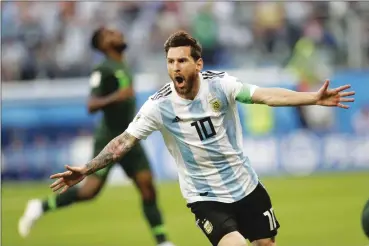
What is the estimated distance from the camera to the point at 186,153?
697cm

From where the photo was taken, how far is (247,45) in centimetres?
1995

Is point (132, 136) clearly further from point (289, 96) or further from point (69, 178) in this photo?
point (289, 96)

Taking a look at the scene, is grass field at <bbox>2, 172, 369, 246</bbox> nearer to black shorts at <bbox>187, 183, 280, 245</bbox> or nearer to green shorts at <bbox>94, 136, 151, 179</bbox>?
green shorts at <bbox>94, 136, 151, 179</bbox>

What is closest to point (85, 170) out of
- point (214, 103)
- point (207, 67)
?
point (214, 103)

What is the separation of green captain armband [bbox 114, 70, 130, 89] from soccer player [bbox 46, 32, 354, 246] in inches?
132

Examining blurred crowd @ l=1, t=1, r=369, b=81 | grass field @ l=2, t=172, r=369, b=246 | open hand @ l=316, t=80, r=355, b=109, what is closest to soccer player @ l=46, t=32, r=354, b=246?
open hand @ l=316, t=80, r=355, b=109

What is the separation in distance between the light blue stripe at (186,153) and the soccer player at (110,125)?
292cm

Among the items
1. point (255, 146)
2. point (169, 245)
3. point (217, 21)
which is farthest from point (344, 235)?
point (217, 21)

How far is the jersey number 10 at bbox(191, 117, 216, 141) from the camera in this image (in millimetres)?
6859

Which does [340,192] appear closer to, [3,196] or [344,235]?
[344,235]

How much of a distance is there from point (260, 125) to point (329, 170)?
5.43ft

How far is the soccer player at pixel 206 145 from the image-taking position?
677cm

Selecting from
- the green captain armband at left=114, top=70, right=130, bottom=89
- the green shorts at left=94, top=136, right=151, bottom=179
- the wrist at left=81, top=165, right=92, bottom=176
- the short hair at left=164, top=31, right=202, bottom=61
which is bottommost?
the green shorts at left=94, top=136, right=151, bottom=179

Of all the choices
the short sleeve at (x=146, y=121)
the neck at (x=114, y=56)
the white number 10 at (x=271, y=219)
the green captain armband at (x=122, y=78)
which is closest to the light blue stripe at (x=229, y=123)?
the white number 10 at (x=271, y=219)
